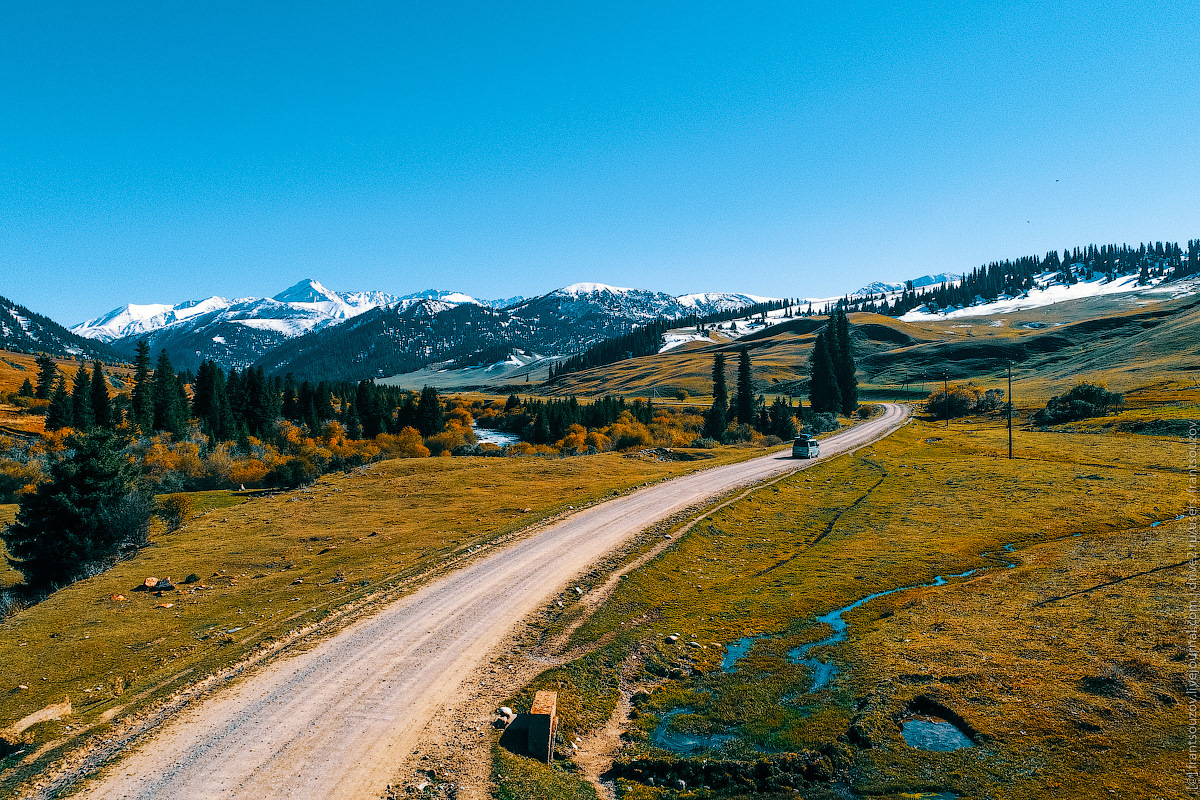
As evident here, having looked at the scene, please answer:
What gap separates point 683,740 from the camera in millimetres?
14492

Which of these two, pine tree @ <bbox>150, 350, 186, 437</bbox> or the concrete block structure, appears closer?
the concrete block structure

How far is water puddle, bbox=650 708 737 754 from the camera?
14062 millimetres

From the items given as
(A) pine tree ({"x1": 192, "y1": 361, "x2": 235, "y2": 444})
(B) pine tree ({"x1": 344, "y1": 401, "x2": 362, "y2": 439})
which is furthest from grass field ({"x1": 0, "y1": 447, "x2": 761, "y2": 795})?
(B) pine tree ({"x1": 344, "y1": 401, "x2": 362, "y2": 439})

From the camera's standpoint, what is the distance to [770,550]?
32.9 m

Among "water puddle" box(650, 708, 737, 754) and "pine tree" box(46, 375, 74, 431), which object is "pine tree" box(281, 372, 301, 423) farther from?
"water puddle" box(650, 708, 737, 754)

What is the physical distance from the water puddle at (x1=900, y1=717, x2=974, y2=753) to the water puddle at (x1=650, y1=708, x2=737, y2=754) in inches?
173

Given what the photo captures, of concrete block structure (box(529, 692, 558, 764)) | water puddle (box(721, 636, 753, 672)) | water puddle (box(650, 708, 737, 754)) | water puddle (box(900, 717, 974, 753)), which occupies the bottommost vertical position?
water puddle (box(721, 636, 753, 672))

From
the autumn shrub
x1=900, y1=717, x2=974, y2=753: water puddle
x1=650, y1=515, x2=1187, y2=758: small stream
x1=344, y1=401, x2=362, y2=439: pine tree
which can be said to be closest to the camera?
x1=900, y1=717, x2=974, y2=753: water puddle

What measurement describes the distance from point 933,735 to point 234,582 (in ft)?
102

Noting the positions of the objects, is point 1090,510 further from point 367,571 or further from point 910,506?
point 367,571

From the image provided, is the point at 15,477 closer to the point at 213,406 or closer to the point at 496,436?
the point at 213,406

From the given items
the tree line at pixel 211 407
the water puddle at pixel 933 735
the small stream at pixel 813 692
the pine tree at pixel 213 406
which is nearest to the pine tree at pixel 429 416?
the tree line at pixel 211 407

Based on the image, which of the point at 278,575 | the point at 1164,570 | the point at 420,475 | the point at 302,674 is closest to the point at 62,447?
the point at 420,475

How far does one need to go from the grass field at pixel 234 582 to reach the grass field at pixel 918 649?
11449mm
